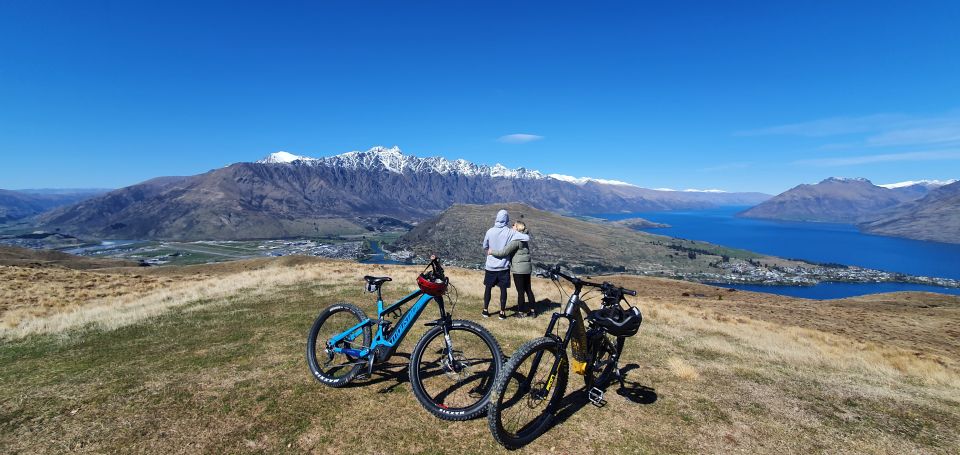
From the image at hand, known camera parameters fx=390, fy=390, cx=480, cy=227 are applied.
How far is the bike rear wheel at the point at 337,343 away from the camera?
7.75m

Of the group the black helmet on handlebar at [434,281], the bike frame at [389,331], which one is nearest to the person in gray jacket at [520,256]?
Result: the black helmet on handlebar at [434,281]

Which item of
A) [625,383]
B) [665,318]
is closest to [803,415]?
[625,383]

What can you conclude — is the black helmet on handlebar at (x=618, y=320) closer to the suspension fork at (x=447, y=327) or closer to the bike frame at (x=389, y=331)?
the suspension fork at (x=447, y=327)

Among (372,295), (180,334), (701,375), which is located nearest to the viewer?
(701,375)

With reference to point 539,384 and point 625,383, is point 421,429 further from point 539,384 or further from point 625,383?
point 625,383

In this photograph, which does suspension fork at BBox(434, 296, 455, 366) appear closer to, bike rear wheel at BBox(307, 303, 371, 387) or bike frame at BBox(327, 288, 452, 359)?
bike frame at BBox(327, 288, 452, 359)

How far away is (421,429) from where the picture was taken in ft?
21.0

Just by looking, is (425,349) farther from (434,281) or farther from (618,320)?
(618,320)

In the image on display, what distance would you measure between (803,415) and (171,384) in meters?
12.4

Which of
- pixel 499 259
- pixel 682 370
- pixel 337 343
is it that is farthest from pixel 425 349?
pixel 499 259

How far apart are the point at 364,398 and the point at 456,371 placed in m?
1.80

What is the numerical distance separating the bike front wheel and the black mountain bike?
595mm

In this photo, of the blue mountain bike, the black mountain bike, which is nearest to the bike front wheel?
the blue mountain bike

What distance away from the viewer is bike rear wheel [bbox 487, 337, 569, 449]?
19.6 ft
